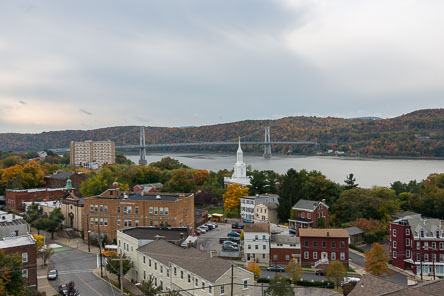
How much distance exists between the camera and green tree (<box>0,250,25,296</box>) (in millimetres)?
19312

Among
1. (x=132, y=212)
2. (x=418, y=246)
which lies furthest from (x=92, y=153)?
(x=418, y=246)

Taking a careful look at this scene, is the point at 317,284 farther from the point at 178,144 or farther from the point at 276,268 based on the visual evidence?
the point at 178,144

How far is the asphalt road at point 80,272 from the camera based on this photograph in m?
24.3

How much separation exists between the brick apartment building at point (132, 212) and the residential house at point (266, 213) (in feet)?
38.5

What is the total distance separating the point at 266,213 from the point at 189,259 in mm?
25484

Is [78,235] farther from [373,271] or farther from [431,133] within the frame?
[431,133]

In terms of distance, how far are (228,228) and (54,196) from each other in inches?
1008

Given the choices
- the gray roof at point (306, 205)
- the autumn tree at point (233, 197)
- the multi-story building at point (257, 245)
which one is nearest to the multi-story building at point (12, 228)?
the multi-story building at point (257, 245)

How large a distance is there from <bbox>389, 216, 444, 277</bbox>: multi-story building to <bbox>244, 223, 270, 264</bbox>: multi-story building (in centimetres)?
1063

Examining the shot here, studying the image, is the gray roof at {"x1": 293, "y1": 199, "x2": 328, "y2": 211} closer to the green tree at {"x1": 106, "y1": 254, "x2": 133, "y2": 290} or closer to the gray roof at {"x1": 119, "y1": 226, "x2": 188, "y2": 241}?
the gray roof at {"x1": 119, "y1": 226, "x2": 188, "y2": 241}

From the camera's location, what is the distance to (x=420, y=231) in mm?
33125

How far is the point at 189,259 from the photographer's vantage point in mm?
22203

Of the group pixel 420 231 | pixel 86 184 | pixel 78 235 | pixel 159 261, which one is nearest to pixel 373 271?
pixel 420 231

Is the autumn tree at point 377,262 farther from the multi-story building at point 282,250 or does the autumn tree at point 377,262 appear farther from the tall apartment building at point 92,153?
the tall apartment building at point 92,153
